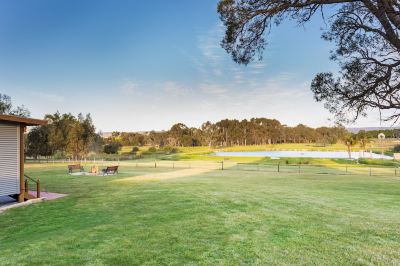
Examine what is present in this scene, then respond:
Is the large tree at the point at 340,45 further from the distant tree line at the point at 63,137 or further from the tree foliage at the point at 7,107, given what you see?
the distant tree line at the point at 63,137

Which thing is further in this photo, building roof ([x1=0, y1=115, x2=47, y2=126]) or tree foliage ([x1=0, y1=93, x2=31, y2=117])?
tree foliage ([x1=0, y1=93, x2=31, y2=117])

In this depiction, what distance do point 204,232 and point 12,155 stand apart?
34.7ft

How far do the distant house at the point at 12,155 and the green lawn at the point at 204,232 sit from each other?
72.3 inches

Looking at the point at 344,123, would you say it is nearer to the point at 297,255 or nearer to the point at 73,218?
the point at 297,255

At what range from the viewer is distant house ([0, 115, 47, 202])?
1341 centimetres

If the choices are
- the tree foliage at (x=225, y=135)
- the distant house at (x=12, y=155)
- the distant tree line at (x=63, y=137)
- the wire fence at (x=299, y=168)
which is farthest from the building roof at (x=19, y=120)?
the tree foliage at (x=225, y=135)

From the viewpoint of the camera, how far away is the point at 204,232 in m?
7.66

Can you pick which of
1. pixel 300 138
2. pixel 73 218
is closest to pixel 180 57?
pixel 73 218

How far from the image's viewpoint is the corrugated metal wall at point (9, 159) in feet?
44.0

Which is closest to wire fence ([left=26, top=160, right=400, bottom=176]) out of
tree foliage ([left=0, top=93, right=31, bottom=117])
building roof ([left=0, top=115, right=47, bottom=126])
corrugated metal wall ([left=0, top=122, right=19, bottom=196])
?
building roof ([left=0, top=115, right=47, bottom=126])

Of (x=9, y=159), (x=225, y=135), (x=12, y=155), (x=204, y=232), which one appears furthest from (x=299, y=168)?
(x=225, y=135)

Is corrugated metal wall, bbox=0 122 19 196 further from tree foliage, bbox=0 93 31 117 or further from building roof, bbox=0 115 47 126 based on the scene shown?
tree foliage, bbox=0 93 31 117

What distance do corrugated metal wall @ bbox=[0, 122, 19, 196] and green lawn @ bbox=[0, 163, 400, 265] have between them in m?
1.85

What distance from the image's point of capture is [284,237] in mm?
7156
